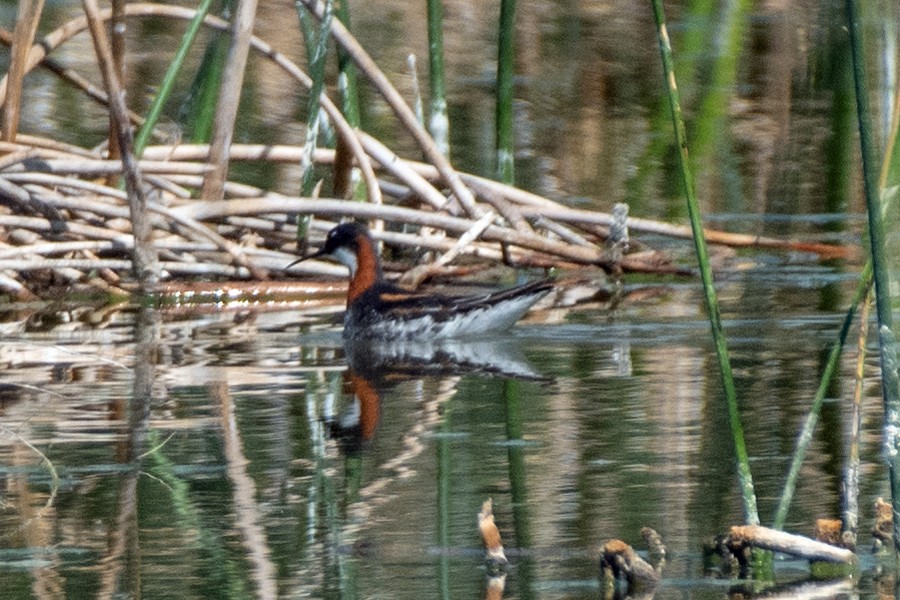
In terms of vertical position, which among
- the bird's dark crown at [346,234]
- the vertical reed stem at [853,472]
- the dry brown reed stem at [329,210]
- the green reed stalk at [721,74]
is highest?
the green reed stalk at [721,74]

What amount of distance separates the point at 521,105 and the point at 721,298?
761 cm

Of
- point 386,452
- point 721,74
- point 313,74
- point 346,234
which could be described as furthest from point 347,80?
point 721,74

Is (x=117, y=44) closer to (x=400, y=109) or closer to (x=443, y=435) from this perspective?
(x=400, y=109)

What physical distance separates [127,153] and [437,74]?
202 cm

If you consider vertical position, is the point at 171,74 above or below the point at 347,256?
above

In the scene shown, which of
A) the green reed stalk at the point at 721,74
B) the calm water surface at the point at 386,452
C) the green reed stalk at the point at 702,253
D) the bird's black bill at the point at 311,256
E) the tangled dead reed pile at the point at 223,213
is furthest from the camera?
the green reed stalk at the point at 721,74

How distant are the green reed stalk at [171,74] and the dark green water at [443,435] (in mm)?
849

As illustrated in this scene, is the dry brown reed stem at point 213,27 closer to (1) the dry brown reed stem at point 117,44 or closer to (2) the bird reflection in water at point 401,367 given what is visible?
(1) the dry brown reed stem at point 117,44

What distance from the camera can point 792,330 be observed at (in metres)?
8.14

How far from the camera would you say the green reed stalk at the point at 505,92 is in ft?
32.4

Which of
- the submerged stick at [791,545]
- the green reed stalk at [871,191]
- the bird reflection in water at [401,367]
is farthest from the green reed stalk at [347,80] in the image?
the green reed stalk at [871,191]

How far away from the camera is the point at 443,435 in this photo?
19.8 feet

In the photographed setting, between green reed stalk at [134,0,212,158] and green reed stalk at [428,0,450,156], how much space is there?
145cm

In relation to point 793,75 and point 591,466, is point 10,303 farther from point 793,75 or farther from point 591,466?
point 793,75
